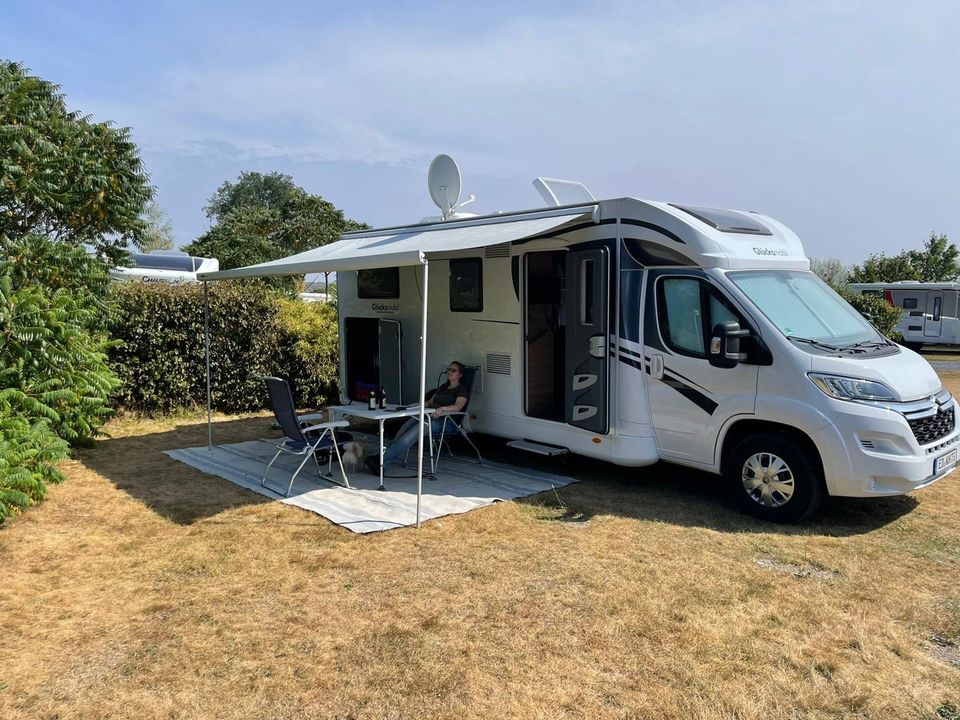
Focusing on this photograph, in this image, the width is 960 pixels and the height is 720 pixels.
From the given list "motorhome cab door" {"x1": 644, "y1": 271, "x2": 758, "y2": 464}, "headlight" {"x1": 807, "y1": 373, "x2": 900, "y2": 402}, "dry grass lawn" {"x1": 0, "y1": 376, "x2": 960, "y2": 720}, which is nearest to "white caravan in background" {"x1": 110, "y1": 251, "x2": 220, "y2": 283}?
"dry grass lawn" {"x1": 0, "y1": 376, "x2": 960, "y2": 720}

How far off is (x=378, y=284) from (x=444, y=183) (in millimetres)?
1515

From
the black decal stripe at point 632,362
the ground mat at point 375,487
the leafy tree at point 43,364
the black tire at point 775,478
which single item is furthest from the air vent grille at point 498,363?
the leafy tree at point 43,364

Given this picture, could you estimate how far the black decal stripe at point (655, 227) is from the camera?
5.83 m

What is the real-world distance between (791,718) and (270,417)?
847cm

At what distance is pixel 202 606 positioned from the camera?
4121 mm

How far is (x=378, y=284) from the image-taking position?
8766mm

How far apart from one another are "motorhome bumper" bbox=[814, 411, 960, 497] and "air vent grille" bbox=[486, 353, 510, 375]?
2876 millimetres

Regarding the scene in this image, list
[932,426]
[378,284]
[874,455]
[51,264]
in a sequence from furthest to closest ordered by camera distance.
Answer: [378,284]
[51,264]
[932,426]
[874,455]

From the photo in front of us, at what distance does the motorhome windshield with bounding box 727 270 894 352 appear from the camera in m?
5.50

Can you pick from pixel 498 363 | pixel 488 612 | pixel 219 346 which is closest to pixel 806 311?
pixel 498 363

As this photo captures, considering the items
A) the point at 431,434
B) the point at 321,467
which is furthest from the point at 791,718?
the point at 321,467

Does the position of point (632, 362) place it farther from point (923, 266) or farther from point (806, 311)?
point (923, 266)

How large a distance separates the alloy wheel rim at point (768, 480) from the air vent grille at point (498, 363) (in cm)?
240

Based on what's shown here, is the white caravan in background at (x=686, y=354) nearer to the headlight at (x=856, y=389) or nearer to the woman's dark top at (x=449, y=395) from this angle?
the headlight at (x=856, y=389)
